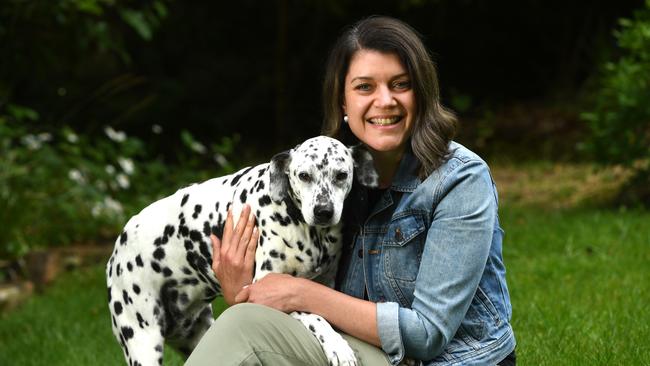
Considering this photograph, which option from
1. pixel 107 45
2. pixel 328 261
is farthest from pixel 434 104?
pixel 107 45

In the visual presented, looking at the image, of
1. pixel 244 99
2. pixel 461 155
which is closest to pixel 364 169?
pixel 461 155

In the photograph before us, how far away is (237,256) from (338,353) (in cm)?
62

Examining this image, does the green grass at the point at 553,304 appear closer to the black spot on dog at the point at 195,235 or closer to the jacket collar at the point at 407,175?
the black spot on dog at the point at 195,235

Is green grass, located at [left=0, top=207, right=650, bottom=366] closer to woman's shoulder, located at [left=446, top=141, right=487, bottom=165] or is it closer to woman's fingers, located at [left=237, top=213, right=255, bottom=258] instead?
woman's shoulder, located at [left=446, top=141, right=487, bottom=165]

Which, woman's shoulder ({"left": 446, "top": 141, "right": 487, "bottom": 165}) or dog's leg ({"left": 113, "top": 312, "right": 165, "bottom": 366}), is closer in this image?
woman's shoulder ({"left": 446, "top": 141, "right": 487, "bottom": 165})

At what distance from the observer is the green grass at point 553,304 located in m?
4.53

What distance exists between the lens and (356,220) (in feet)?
11.7

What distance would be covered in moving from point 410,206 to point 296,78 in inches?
411

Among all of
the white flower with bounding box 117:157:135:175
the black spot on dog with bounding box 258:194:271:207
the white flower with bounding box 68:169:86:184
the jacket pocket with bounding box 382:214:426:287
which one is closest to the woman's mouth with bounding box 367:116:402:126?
the jacket pocket with bounding box 382:214:426:287

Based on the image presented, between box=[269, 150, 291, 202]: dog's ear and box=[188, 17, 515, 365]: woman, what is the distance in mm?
192

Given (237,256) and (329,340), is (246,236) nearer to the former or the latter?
(237,256)

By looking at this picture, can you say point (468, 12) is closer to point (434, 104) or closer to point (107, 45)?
point (107, 45)

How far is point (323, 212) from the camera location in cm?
331

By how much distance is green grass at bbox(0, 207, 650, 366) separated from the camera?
4531mm
